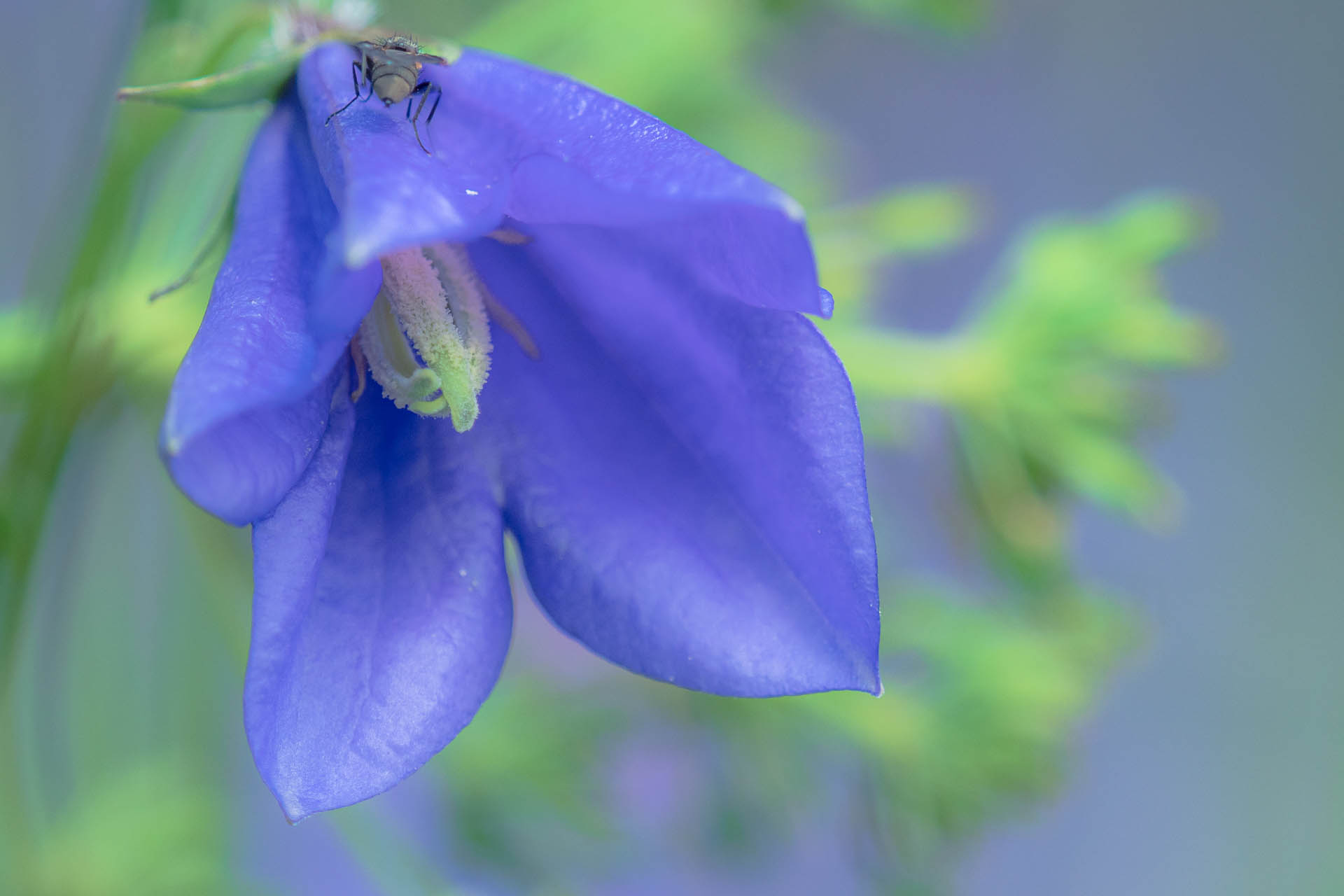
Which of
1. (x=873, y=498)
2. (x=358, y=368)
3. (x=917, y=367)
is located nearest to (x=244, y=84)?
(x=358, y=368)

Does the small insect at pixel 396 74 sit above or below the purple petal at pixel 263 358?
above

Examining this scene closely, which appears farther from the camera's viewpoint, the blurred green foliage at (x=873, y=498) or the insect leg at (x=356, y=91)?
the blurred green foliage at (x=873, y=498)

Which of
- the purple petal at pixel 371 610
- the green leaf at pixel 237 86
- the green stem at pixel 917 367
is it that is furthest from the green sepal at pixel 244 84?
the green stem at pixel 917 367

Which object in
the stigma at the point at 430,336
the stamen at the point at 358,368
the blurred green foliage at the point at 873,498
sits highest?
the stigma at the point at 430,336

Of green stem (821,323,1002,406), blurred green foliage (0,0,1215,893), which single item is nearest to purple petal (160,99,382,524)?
blurred green foliage (0,0,1215,893)

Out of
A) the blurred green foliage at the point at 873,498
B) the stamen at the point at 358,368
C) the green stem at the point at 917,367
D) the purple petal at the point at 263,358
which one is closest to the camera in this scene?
the purple petal at the point at 263,358

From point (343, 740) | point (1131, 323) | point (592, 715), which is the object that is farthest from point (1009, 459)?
point (343, 740)

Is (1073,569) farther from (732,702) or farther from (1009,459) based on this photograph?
(732,702)

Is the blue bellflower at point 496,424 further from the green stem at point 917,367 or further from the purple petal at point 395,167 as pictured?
the green stem at point 917,367
